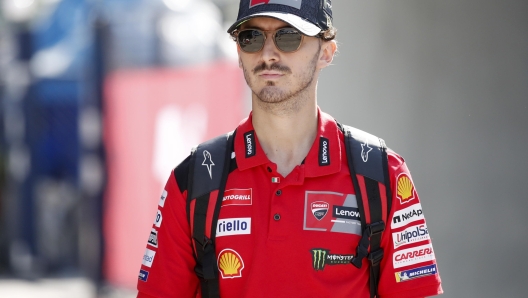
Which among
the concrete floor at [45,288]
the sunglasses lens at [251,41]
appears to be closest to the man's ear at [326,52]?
the sunglasses lens at [251,41]

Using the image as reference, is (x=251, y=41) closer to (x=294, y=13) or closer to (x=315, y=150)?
(x=294, y=13)

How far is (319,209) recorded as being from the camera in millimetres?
2537

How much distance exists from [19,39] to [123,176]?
3147 millimetres

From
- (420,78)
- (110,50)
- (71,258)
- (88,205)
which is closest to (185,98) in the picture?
(110,50)

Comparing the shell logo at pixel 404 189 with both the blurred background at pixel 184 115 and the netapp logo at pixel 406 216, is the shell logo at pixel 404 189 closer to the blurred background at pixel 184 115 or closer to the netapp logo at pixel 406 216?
the netapp logo at pixel 406 216

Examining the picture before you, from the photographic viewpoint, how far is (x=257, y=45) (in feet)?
8.68

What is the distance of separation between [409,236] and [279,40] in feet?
2.59

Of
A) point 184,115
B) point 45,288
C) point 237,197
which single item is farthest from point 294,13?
point 45,288

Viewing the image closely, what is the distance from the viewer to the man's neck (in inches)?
106

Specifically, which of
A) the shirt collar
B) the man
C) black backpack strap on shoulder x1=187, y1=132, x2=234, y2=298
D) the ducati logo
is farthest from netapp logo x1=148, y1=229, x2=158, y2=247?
the ducati logo

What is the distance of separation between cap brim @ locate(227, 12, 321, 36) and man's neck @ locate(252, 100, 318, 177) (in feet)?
0.83

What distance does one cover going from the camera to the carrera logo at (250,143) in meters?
2.66

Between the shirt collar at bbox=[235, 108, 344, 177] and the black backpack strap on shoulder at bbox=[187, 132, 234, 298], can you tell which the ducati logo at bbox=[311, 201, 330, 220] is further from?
the black backpack strap on shoulder at bbox=[187, 132, 234, 298]

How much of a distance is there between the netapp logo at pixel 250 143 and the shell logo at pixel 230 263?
34 cm
